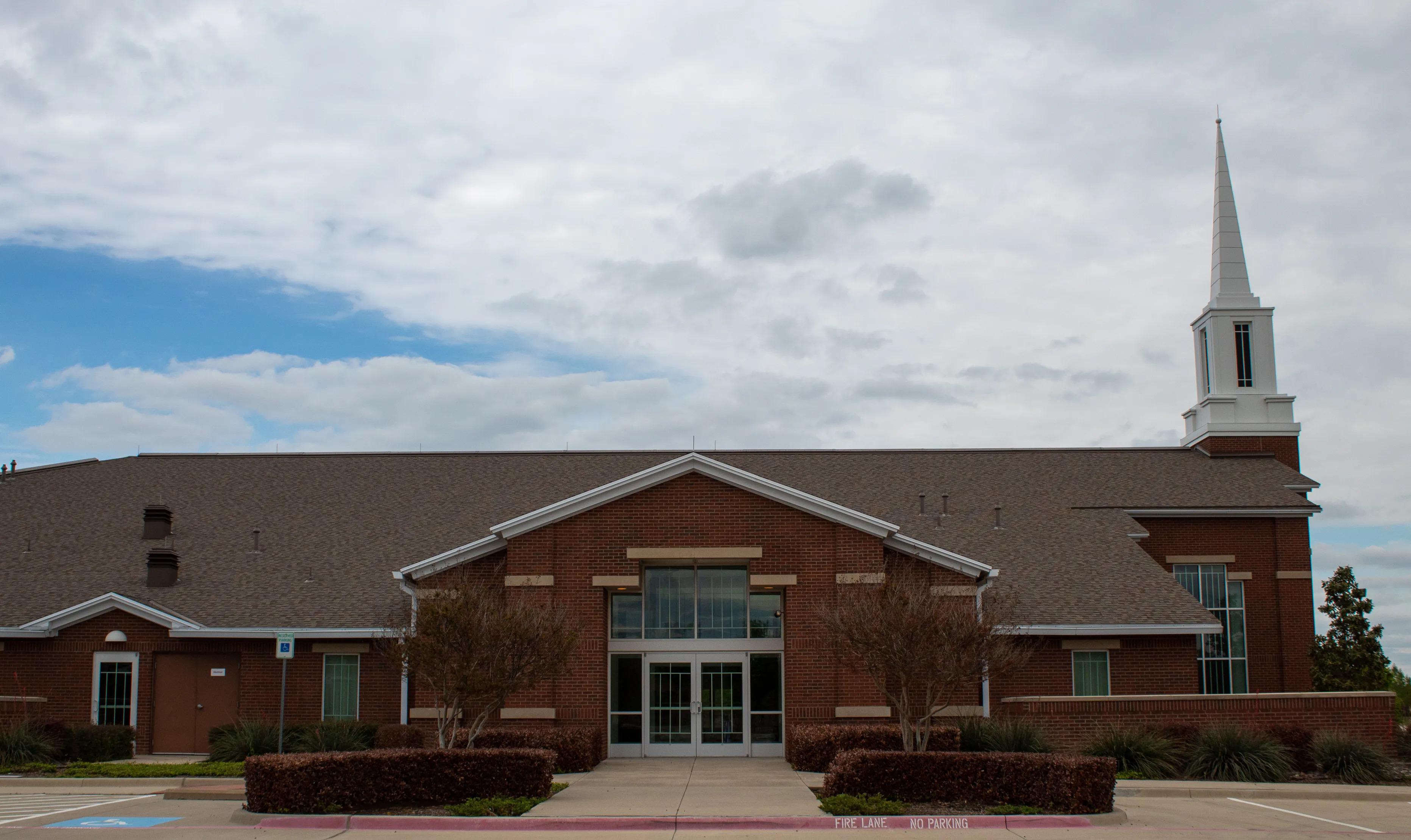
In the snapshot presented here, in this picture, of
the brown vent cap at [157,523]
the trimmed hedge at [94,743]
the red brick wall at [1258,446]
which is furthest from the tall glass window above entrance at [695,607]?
the red brick wall at [1258,446]

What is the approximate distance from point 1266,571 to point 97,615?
93.1 ft

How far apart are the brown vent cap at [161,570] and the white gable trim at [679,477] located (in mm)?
6609

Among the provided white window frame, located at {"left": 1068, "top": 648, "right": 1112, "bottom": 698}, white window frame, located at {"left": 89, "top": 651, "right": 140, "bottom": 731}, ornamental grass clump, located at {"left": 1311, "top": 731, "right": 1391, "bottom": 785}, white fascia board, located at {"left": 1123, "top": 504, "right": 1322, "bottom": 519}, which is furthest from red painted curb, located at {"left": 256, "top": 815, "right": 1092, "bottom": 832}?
white fascia board, located at {"left": 1123, "top": 504, "right": 1322, "bottom": 519}

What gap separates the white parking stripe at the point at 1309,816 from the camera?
54.2 feet

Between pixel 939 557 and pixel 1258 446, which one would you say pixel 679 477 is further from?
pixel 1258 446

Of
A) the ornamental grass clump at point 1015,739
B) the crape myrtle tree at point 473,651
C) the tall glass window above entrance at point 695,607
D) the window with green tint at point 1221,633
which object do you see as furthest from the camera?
the window with green tint at point 1221,633

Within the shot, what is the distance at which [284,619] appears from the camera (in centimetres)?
2683

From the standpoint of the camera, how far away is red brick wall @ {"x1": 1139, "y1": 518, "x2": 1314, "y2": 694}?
1250 inches

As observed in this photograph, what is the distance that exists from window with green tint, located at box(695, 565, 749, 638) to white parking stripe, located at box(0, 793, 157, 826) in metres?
11.0

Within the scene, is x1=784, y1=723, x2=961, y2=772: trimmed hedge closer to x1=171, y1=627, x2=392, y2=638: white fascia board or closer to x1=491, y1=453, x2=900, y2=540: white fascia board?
x1=491, y1=453, x2=900, y2=540: white fascia board

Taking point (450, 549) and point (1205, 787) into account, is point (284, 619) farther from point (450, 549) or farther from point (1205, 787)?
point (1205, 787)

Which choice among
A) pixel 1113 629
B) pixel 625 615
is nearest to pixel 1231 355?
pixel 1113 629

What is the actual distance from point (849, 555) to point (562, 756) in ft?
22.8

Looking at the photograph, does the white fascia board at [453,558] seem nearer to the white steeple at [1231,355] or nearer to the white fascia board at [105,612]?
the white fascia board at [105,612]
